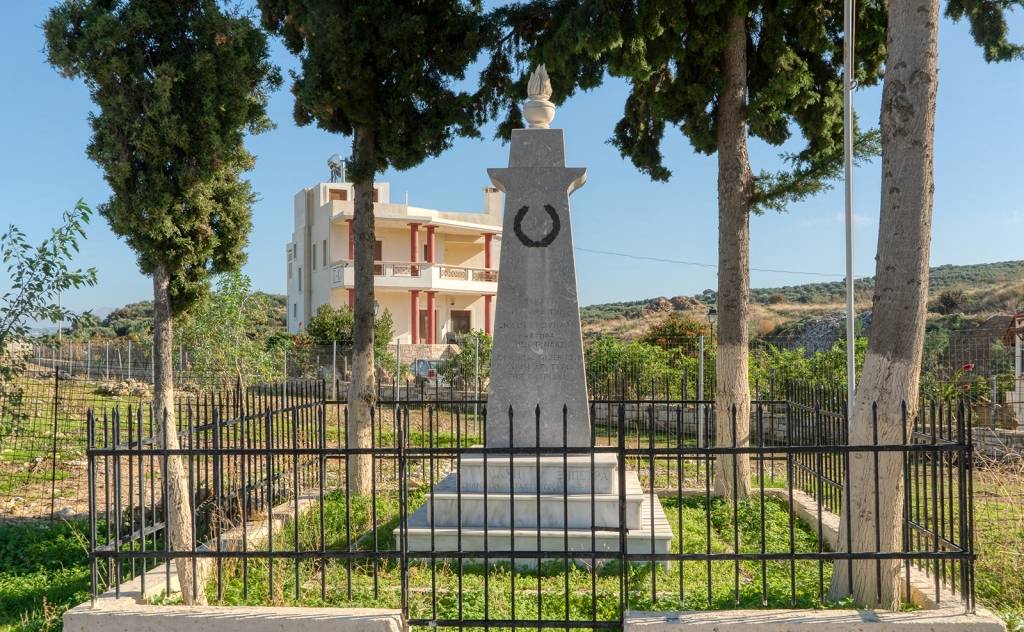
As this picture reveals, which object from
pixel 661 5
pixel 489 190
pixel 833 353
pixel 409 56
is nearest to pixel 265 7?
pixel 409 56

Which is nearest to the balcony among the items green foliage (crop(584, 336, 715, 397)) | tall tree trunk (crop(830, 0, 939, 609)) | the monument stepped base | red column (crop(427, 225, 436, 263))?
red column (crop(427, 225, 436, 263))

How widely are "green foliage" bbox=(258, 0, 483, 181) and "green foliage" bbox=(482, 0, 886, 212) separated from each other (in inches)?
35.4

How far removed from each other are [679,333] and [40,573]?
20.9 metres

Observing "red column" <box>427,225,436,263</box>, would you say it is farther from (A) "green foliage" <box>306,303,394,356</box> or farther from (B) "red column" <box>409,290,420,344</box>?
(A) "green foliage" <box>306,303,394,356</box>

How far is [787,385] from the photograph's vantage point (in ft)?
31.1

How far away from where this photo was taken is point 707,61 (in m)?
9.27

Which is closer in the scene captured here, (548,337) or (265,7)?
(548,337)

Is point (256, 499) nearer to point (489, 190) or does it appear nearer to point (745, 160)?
point (745, 160)

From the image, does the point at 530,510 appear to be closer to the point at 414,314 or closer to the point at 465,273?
the point at 414,314

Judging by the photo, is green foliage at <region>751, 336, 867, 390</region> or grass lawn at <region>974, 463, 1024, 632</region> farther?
green foliage at <region>751, 336, 867, 390</region>

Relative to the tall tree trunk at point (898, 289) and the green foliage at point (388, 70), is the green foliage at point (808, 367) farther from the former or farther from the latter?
the tall tree trunk at point (898, 289)

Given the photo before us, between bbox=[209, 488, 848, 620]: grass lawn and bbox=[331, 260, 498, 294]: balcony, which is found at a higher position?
bbox=[331, 260, 498, 294]: balcony

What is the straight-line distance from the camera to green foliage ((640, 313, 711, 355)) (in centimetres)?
2250

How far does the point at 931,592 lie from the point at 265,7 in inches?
372
